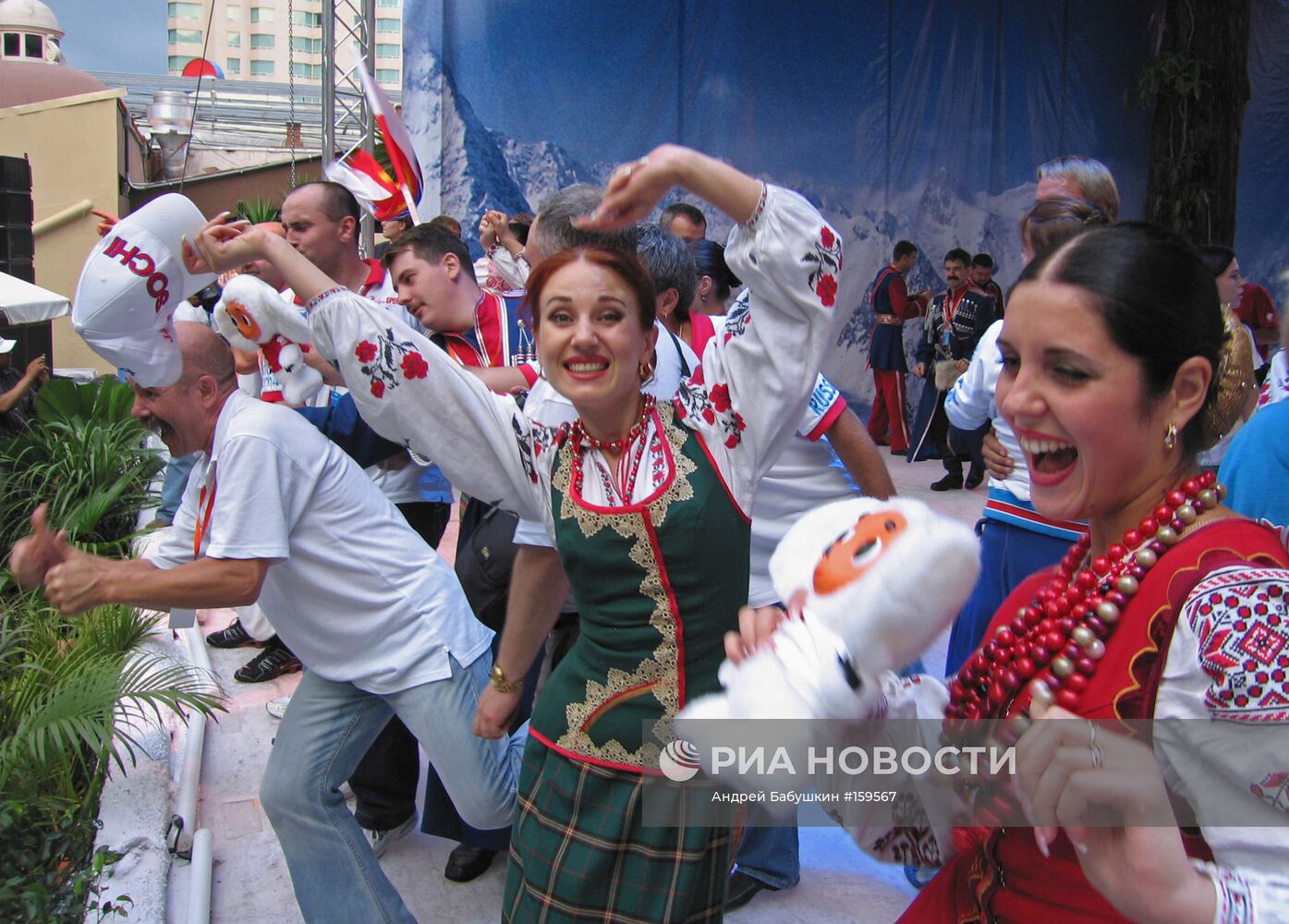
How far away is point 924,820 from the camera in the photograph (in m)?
1.66

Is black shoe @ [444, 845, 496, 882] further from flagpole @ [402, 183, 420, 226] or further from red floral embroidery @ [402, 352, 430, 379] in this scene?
flagpole @ [402, 183, 420, 226]

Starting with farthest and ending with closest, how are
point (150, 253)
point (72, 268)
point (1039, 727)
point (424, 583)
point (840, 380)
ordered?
point (72, 268)
point (840, 380)
point (424, 583)
point (150, 253)
point (1039, 727)

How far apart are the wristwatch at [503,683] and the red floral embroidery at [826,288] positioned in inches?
43.5

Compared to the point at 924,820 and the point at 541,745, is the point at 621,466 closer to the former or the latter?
the point at 541,745

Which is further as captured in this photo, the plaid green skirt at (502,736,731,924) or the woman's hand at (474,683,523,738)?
the woman's hand at (474,683,523,738)

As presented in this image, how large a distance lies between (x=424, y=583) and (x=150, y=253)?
3.41 ft

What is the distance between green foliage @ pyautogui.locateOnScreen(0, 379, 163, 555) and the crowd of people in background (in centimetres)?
354

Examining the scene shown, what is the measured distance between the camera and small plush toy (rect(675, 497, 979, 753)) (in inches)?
46.9

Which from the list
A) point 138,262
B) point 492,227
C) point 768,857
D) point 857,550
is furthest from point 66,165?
point 857,550

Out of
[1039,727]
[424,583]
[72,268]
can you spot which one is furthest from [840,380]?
[72,268]

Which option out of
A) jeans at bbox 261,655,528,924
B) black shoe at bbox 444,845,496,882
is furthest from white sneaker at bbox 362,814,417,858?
jeans at bbox 261,655,528,924

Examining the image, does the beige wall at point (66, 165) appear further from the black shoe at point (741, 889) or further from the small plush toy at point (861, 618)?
the small plush toy at point (861, 618)

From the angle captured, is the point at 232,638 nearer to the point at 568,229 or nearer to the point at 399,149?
the point at 399,149

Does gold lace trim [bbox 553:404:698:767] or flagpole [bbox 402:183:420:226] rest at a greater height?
flagpole [bbox 402:183:420:226]
